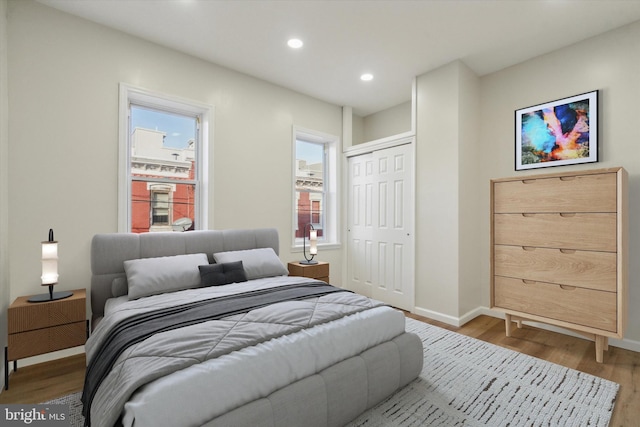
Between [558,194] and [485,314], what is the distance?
1689 mm

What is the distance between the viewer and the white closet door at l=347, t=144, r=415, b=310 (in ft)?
12.4

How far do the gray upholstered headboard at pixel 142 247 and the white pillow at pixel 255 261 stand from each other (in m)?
0.21

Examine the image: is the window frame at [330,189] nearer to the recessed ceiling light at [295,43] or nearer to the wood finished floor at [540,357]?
the recessed ceiling light at [295,43]

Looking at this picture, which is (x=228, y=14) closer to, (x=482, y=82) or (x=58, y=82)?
(x=58, y=82)

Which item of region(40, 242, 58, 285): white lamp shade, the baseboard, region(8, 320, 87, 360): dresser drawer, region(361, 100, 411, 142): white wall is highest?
region(361, 100, 411, 142): white wall

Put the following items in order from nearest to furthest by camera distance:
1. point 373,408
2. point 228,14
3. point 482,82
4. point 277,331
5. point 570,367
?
1. point 277,331
2. point 373,408
3. point 570,367
4. point 228,14
5. point 482,82

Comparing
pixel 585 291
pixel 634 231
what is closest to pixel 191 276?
pixel 585 291

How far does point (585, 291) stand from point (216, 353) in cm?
287

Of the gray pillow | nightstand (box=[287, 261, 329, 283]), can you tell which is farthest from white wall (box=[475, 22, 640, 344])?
the gray pillow


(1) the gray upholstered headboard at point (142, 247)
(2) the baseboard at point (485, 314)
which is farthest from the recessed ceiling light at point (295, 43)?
(2) the baseboard at point (485, 314)

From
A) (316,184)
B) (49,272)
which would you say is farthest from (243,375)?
(316,184)

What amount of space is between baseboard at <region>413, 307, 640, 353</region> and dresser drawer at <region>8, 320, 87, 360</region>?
3292 millimetres

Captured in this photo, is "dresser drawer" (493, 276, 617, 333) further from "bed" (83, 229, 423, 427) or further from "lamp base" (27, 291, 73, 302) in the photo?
"lamp base" (27, 291, 73, 302)

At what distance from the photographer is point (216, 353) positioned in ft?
4.48
